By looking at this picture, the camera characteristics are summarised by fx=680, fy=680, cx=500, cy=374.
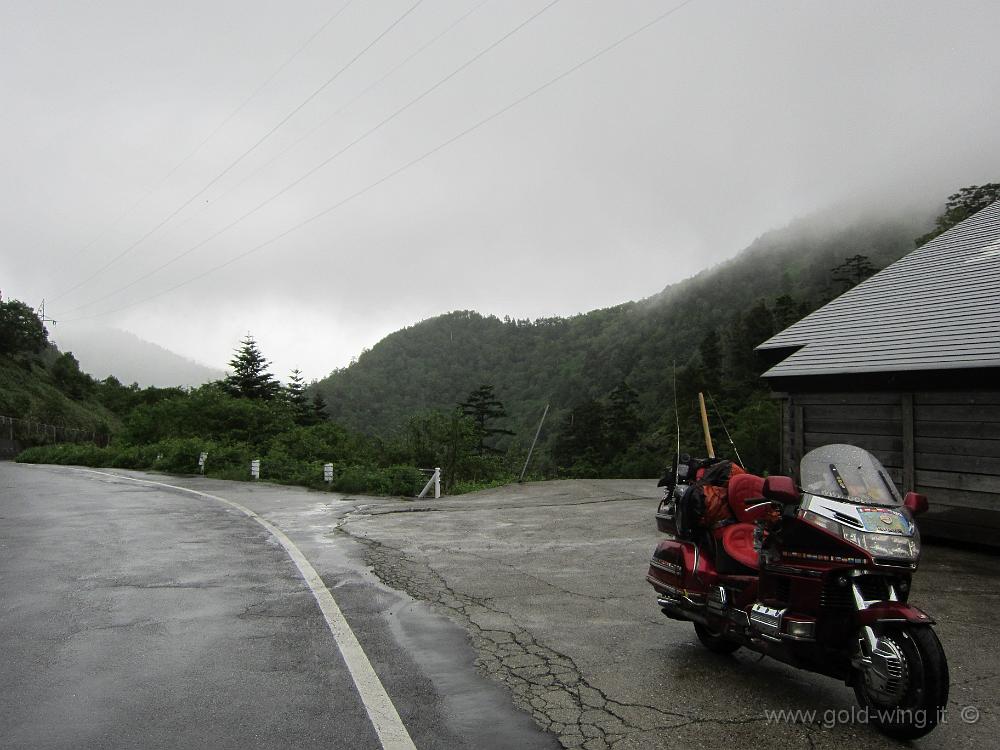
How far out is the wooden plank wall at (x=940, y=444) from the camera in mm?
9602

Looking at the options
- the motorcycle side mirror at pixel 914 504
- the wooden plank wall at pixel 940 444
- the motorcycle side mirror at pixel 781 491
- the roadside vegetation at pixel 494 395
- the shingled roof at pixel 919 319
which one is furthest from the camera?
the roadside vegetation at pixel 494 395

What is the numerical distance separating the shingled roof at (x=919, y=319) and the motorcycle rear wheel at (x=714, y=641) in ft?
21.9

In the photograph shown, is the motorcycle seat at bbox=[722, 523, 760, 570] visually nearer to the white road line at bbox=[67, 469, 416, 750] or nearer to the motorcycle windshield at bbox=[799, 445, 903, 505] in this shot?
the motorcycle windshield at bbox=[799, 445, 903, 505]

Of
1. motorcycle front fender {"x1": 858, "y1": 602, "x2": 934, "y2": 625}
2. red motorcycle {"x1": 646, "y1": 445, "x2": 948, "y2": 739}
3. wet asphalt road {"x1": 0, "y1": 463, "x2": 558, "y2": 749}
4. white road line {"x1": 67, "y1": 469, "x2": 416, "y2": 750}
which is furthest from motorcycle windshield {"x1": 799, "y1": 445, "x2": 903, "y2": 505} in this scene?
white road line {"x1": 67, "y1": 469, "x2": 416, "y2": 750}

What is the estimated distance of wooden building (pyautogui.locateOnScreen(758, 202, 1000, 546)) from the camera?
31.8 ft

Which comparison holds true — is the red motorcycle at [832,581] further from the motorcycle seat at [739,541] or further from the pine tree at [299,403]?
the pine tree at [299,403]

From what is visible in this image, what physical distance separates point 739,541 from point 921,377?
7436mm

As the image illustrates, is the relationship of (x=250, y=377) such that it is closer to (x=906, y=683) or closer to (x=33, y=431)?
(x=33, y=431)

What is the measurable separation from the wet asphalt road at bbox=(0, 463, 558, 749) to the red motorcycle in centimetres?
154

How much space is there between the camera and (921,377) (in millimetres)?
10219

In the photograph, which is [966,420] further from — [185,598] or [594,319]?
[594,319]

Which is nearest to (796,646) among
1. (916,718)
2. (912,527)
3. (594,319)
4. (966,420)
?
(916,718)

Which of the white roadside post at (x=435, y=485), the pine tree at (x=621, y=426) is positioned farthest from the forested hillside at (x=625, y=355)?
the white roadside post at (x=435, y=485)

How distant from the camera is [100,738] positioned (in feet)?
11.4
